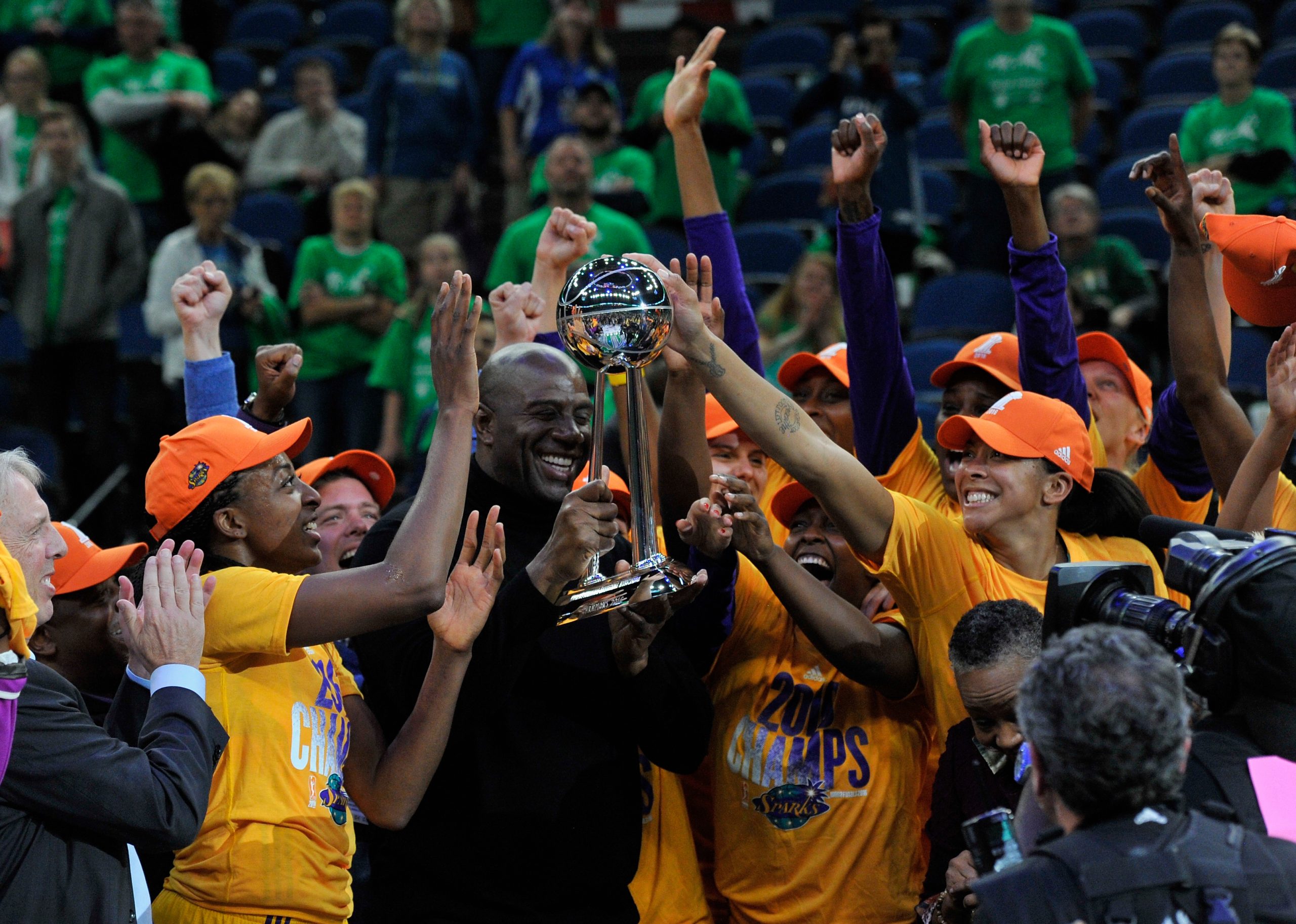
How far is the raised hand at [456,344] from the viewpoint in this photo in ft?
8.36

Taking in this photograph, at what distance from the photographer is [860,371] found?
10.9 feet

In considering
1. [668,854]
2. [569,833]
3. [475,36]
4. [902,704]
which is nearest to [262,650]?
[569,833]

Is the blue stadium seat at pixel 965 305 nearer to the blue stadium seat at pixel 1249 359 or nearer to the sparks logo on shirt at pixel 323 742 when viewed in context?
the blue stadium seat at pixel 1249 359

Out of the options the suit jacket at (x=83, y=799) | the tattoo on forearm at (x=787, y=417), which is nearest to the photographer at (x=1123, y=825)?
the tattoo on forearm at (x=787, y=417)

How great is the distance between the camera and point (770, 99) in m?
10.4

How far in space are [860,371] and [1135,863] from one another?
174 centimetres

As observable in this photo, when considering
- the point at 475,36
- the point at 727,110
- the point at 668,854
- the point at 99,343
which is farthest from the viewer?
the point at 475,36

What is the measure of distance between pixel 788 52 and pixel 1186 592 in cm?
917

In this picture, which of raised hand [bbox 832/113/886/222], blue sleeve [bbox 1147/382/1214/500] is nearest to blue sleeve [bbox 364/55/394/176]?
raised hand [bbox 832/113/886/222]

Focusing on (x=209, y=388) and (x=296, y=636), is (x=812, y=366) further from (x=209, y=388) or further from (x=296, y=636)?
(x=296, y=636)

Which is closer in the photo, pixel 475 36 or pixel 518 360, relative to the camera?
pixel 518 360

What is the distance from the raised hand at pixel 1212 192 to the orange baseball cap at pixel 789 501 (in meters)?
1.17

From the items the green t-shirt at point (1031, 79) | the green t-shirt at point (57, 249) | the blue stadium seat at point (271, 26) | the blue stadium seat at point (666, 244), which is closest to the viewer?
the green t-shirt at point (1031, 79)

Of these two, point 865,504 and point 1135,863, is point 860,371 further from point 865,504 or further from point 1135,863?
point 1135,863
